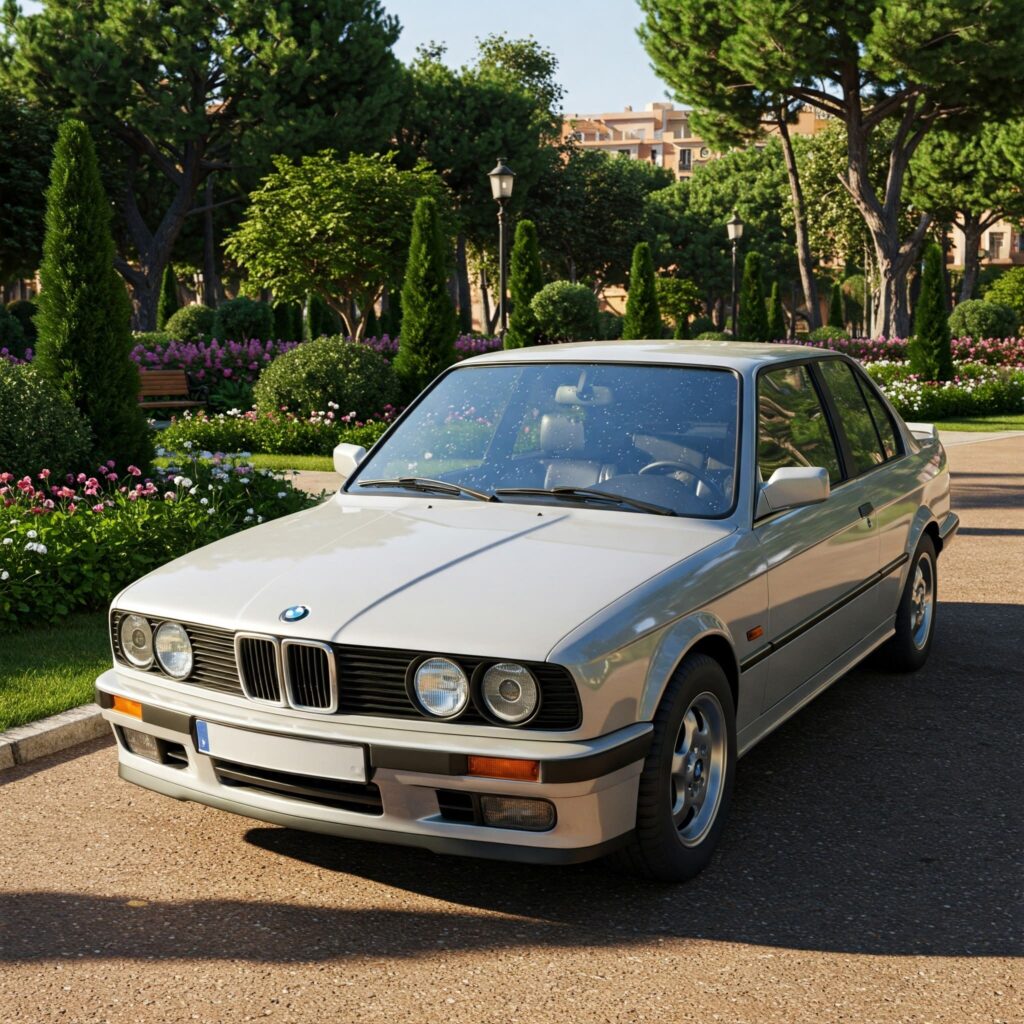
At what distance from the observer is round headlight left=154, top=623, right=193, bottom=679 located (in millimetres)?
4086

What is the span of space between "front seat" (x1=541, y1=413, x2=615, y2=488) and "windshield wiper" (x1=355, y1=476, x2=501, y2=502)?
0.25 metres

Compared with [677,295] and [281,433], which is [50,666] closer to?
[281,433]

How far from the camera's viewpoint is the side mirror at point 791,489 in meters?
4.67

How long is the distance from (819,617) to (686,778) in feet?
4.24

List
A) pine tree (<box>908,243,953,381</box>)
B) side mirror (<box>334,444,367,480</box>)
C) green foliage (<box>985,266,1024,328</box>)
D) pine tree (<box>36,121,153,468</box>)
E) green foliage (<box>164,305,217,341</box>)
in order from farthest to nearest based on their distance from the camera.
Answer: green foliage (<box>985,266,1024,328</box>) → green foliage (<box>164,305,217,341</box>) → pine tree (<box>908,243,953,381</box>) → pine tree (<box>36,121,153,468</box>) → side mirror (<box>334,444,367,480</box>)

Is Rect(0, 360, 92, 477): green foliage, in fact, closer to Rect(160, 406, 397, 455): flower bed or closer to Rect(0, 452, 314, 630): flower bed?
Rect(0, 452, 314, 630): flower bed

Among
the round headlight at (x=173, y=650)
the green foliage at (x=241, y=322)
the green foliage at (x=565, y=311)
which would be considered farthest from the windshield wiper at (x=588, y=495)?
the green foliage at (x=241, y=322)

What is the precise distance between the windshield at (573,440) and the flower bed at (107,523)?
298 centimetres

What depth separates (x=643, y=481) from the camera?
15.7 ft

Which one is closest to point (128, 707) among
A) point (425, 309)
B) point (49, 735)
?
point (49, 735)

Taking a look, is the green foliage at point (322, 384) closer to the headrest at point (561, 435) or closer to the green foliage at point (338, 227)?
the green foliage at point (338, 227)

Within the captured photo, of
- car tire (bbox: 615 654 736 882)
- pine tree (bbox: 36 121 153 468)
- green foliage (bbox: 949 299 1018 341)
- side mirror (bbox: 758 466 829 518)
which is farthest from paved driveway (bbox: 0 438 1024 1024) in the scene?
green foliage (bbox: 949 299 1018 341)

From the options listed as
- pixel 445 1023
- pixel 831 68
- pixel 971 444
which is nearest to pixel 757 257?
pixel 831 68

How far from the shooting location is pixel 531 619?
3.70m
